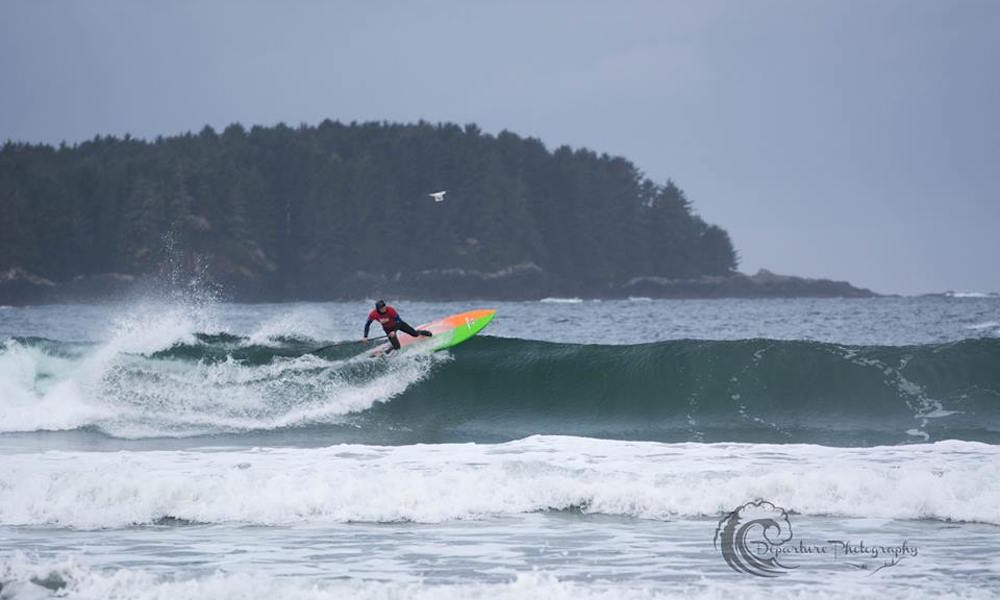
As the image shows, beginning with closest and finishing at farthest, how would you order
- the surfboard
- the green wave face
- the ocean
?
the ocean, the green wave face, the surfboard

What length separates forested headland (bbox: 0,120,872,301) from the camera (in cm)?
10369

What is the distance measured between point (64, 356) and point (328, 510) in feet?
44.9

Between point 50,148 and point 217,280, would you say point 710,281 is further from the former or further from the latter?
point 50,148

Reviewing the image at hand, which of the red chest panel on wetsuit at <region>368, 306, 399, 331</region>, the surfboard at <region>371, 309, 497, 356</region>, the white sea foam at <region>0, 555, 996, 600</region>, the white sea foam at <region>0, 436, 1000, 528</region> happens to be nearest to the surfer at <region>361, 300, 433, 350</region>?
the red chest panel on wetsuit at <region>368, 306, 399, 331</region>

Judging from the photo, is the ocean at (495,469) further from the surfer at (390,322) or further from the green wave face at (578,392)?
the surfer at (390,322)

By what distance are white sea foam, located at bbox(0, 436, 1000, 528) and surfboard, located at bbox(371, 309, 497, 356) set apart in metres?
7.85

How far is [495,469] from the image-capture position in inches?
503

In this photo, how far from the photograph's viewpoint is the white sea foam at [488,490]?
37.4 feet

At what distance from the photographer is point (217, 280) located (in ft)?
330

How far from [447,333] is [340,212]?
90300 mm

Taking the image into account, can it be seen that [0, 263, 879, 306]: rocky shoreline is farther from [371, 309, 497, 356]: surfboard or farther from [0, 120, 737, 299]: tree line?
[371, 309, 497, 356]: surfboard

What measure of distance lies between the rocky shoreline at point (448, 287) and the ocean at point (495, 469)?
80111 mm

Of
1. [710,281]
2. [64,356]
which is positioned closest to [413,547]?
[64,356]

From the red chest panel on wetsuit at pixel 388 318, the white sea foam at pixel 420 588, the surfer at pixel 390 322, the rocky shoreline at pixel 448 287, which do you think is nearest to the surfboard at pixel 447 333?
the surfer at pixel 390 322
